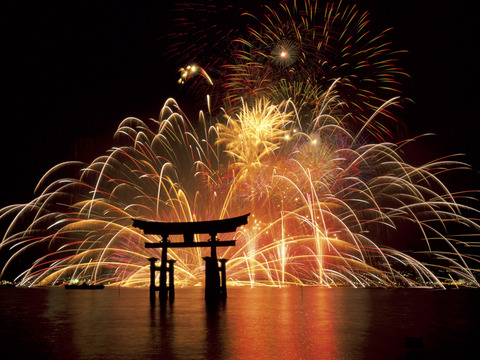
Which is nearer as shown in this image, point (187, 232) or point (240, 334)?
point (240, 334)

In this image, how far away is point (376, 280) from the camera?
117 feet

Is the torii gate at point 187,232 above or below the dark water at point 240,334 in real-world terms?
above

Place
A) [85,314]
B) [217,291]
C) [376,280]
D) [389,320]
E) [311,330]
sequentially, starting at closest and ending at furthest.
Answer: [311,330], [389,320], [85,314], [217,291], [376,280]

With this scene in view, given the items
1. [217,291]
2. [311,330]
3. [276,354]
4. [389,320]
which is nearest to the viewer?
[276,354]

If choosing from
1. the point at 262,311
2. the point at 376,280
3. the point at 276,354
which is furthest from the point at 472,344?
the point at 376,280

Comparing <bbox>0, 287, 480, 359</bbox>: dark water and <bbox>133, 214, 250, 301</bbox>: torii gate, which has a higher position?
<bbox>133, 214, 250, 301</bbox>: torii gate

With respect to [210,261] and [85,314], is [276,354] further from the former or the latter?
[210,261]

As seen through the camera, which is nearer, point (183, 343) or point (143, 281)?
point (183, 343)

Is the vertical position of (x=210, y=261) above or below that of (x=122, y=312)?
above

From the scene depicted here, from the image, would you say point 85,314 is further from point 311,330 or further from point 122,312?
point 311,330

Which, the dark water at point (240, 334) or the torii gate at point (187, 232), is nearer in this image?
the dark water at point (240, 334)

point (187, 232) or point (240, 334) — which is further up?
point (187, 232)

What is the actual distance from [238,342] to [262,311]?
18.0 ft

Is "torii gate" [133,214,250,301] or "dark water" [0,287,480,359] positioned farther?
"torii gate" [133,214,250,301]
